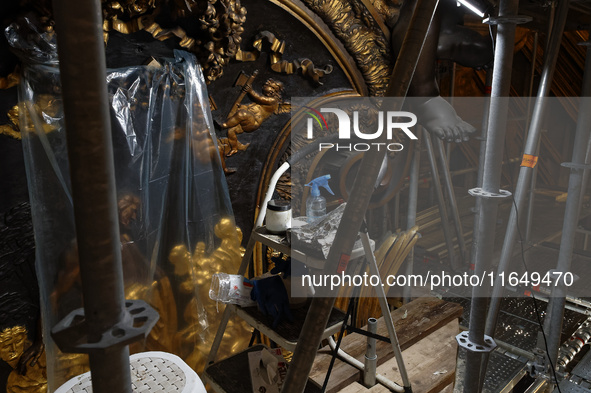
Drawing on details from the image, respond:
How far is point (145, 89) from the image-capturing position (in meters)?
2.12

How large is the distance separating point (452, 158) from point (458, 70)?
1202mm

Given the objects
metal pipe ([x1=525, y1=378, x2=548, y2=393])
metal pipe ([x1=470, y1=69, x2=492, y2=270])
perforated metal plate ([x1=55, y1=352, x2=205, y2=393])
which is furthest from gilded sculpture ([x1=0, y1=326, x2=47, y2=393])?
metal pipe ([x1=470, y1=69, x2=492, y2=270])

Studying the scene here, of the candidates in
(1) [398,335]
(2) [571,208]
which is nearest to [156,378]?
(1) [398,335]

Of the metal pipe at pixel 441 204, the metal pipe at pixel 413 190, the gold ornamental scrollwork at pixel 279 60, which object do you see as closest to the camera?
the gold ornamental scrollwork at pixel 279 60

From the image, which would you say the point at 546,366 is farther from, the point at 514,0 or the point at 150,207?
the point at 150,207

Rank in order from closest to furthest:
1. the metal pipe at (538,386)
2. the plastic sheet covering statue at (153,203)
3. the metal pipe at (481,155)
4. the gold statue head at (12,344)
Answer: the plastic sheet covering statue at (153,203)
the gold statue head at (12,344)
the metal pipe at (538,386)
the metal pipe at (481,155)

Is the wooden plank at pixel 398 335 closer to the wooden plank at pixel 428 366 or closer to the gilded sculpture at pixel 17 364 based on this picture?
the wooden plank at pixel 428 366

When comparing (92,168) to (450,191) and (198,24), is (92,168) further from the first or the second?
(450,191)

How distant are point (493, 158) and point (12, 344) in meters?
2.18

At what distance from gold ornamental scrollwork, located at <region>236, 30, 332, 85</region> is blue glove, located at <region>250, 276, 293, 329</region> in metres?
1.30

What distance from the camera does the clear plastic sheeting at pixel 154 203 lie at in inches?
74.4

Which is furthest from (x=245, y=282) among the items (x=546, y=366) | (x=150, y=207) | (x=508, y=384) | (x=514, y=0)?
(x=546, y=366)

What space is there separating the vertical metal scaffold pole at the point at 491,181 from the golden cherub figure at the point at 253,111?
1327mm

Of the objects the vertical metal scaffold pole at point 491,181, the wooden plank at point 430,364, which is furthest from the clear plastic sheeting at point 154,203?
the vertical metal scaffold pole at point 491,181
